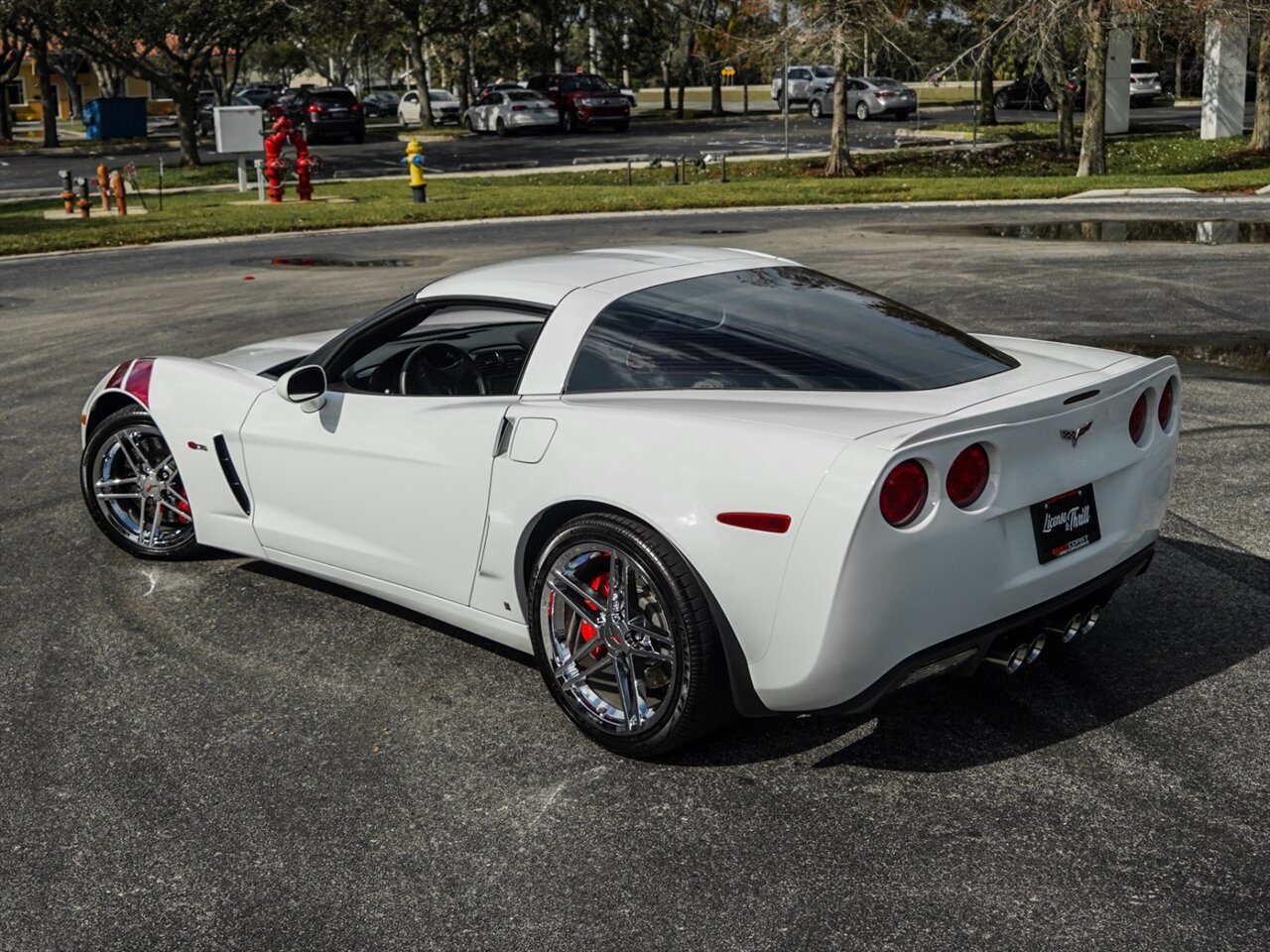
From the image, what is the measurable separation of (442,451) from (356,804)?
123 centimetres

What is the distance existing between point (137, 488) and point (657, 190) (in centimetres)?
2102

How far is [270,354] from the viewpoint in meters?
6.33

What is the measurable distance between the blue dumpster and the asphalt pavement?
3.52 metres

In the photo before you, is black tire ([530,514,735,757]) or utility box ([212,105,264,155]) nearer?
black tire ([530,514,735,757])

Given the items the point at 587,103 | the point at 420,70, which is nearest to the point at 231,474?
the point at 587,103

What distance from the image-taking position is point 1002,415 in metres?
4.05

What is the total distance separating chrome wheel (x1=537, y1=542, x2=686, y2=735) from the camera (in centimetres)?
424

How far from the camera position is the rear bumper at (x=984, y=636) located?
3953 millimetres

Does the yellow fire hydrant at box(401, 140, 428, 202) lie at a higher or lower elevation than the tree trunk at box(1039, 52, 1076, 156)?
lower

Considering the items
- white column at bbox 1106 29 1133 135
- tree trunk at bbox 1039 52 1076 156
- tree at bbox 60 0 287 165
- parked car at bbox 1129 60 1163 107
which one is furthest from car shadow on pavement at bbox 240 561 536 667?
parked car at bbox 1129 60 1163 107

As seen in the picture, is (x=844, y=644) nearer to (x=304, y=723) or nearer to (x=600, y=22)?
(x=304, y=723)

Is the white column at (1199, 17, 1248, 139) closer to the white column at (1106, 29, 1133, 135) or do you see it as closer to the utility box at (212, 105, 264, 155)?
the white column at (1106, 29, 1133, 135)

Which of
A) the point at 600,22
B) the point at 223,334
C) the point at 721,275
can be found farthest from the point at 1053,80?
the point at 600,22

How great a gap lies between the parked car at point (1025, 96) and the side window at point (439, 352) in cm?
4950
